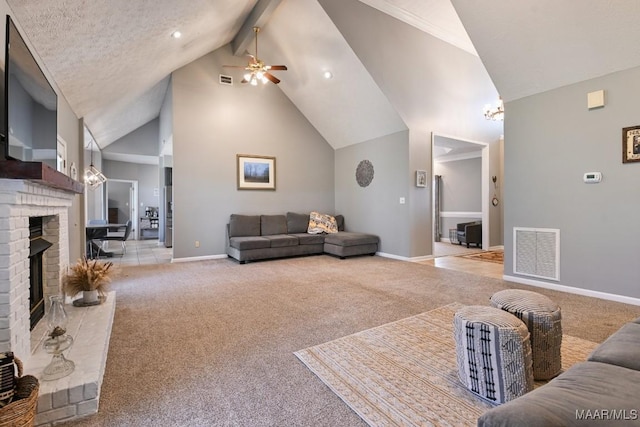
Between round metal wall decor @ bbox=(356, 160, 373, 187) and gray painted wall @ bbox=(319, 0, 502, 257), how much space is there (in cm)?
83

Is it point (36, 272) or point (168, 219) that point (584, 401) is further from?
point (168, 219)

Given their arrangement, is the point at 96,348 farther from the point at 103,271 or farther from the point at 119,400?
the point at 103,271

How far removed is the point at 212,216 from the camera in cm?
588

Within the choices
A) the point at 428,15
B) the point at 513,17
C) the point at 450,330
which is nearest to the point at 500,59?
the point at 513,17

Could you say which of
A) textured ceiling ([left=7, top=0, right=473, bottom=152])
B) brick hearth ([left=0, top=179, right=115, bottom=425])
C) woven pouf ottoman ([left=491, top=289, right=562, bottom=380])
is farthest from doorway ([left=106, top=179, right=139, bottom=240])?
woven pouf ottoman ([left=491, top=289, right=562, bottom=380])

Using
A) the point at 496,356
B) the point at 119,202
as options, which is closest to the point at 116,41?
the point at 496,356

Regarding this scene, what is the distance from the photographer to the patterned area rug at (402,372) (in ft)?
4.81

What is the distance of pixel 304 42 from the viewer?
5148 millimetres

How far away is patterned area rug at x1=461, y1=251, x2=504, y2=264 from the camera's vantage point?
566cm

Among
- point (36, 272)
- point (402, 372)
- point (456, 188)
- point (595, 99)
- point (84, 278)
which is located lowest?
point (402, 372)

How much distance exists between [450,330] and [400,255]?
3.35 metres

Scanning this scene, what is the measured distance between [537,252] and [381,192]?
2913 mm

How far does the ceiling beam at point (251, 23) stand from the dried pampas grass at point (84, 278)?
4.17 meters

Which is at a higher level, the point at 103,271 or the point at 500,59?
the point at 500,59
